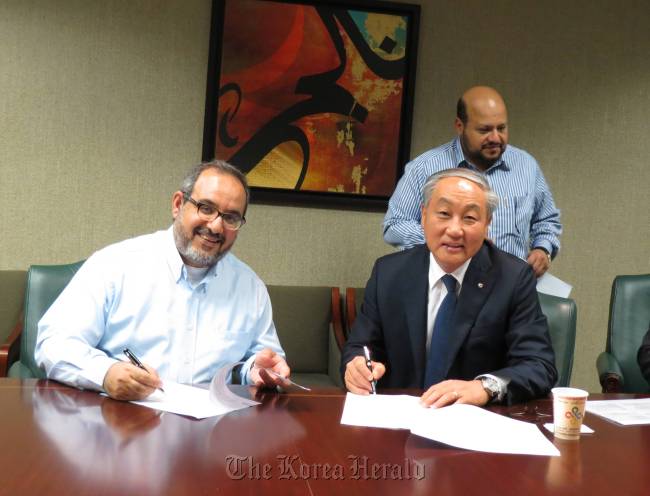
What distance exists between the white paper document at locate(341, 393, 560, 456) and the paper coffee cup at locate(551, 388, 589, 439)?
0.05 meters

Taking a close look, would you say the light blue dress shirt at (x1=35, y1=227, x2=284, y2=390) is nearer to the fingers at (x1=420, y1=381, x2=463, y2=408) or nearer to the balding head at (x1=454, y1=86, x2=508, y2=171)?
the fingers at (x1=420, y1=381, x2=463, y2=408)

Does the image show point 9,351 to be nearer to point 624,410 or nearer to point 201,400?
point 201,400

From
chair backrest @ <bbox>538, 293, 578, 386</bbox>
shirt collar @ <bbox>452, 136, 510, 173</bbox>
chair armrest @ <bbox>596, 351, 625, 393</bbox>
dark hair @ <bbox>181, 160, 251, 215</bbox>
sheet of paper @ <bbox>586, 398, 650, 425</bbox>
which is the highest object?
shirt collar @ <bbox>452, 136, 510, 173</bbox>

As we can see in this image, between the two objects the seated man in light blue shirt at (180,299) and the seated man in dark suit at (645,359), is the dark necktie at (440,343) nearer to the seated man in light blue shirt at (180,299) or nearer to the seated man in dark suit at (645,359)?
the seated man in light blue shirt at (180,299)

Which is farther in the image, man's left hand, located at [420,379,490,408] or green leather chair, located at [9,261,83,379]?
green leather chair, located at [9,261,83,379]

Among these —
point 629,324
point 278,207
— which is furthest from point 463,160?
point 278,207

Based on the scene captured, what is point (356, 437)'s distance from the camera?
1577 mm

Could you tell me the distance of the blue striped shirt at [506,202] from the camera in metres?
3.37

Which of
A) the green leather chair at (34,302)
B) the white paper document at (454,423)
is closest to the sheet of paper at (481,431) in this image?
the white paper document at (454,423)

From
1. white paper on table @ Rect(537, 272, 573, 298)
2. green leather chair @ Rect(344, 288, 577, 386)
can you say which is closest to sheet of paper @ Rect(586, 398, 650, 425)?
green leather chair @ Rect(344, 288, 577, 386)

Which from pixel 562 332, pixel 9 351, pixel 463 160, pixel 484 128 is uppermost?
pixel 484 128

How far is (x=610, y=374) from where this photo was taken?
9.75 ft

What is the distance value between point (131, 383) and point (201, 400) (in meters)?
0.17

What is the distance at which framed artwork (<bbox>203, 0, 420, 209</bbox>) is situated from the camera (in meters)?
4.15
